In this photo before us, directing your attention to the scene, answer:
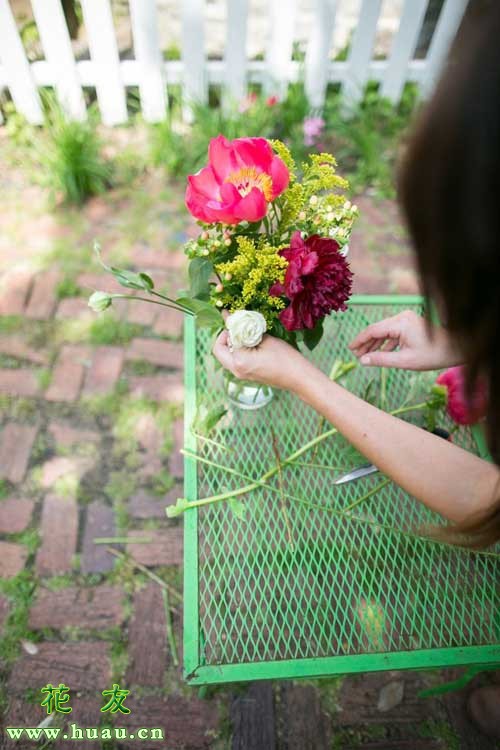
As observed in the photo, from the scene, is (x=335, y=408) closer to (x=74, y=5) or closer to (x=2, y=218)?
(x=2, y=218)

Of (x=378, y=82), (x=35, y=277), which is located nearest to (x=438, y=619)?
(x=35, y=277)

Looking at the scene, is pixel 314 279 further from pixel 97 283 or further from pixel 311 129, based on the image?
pixel 311 129

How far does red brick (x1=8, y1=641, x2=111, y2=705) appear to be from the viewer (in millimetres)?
1526

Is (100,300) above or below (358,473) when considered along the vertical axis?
above

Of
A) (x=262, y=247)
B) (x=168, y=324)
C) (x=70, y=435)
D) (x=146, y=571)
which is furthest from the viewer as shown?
(x=168, y=324)

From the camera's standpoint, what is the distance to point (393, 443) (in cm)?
99

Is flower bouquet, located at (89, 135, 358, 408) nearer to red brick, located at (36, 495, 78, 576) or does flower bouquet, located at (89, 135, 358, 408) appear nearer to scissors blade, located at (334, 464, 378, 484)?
scissors blade, located at (334, 464, 378, 484)

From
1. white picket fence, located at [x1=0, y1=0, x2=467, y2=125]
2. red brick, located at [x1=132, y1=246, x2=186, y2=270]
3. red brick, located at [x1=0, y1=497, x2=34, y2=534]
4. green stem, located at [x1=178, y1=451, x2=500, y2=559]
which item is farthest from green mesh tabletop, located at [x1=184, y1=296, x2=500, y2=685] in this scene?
white picket fence, located at [x1=0, y1=0, x2=467, y2=125]

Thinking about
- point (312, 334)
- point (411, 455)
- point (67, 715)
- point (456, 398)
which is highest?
point (312, 334)

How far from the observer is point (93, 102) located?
2.71m

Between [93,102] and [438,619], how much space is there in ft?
8.81

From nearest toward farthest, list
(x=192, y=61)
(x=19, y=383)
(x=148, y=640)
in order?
(x=148, y=640), (x=19, y=383), (x=192, y=61)

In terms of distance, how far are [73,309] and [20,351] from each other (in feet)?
0.86

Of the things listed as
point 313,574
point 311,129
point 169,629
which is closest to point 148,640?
point 169,629
